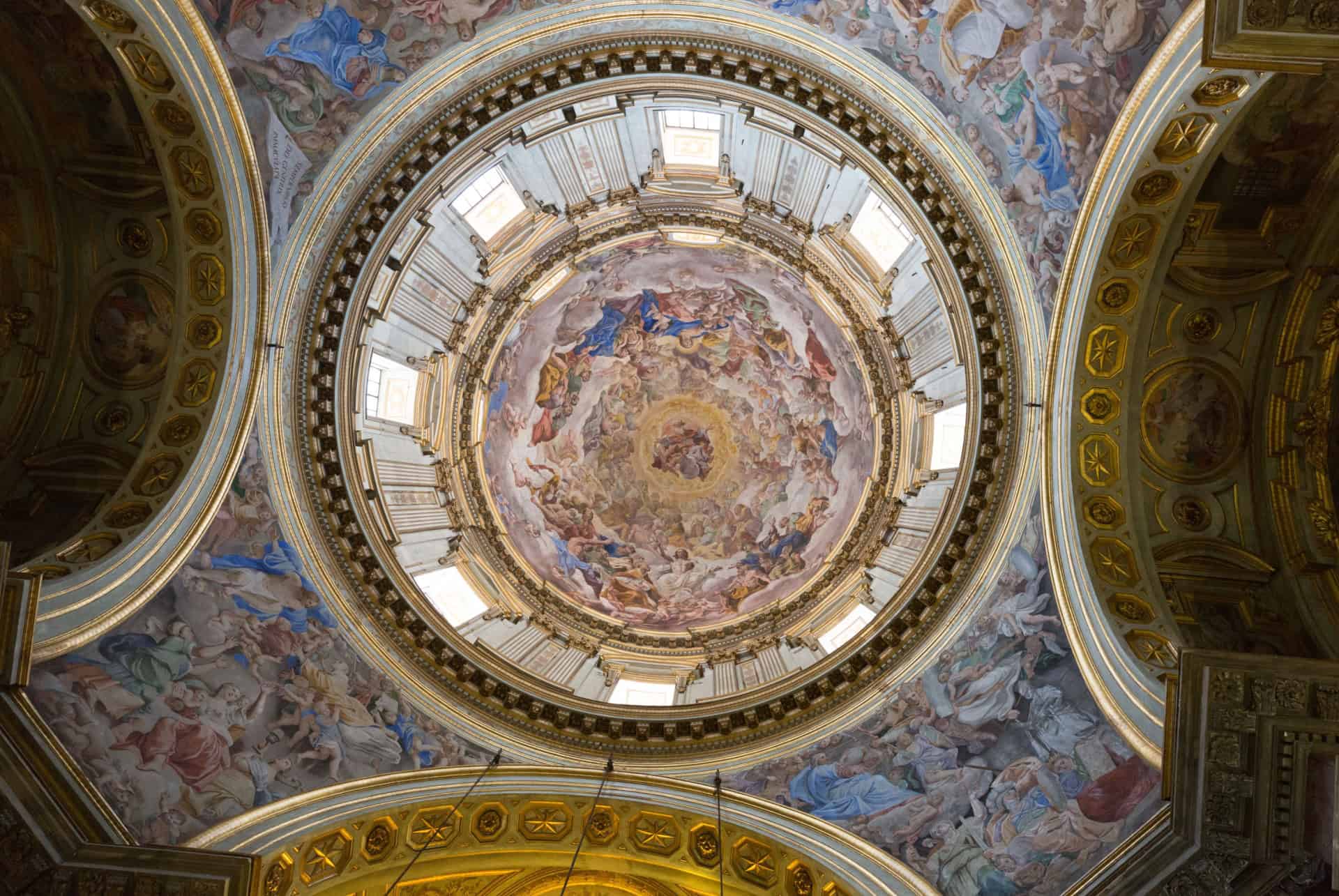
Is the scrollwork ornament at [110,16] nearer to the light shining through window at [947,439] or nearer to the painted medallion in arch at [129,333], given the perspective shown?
the painted medallion in arch at [129,333]

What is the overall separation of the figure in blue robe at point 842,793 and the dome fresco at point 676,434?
7.45m

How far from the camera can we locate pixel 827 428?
24.0 metres

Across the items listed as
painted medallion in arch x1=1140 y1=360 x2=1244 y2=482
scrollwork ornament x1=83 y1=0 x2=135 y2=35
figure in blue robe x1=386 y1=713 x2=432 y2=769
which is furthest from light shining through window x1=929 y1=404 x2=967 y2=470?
scrollwork ornament x1=83 y1=0 x2=135 y2=35

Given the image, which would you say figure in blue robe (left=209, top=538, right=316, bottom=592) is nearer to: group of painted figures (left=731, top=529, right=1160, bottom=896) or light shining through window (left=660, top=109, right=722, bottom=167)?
group of painted figures (left=731, top=529, right=1160, bottom=896)

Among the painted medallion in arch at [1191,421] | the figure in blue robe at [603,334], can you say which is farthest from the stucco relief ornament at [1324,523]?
the figure in blue robe at [603,334]

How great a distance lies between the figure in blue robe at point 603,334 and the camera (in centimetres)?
2434

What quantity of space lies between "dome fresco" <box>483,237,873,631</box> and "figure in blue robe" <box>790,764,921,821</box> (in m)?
7.45

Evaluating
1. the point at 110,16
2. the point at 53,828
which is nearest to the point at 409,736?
the point at 53,828

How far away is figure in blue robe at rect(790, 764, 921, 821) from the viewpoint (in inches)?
570

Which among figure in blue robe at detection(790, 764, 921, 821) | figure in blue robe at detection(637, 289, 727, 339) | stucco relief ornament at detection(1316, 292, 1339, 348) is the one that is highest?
figure in blue robe at detection(637, 289, 727, 339)

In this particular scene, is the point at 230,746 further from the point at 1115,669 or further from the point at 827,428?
the point at 827,428

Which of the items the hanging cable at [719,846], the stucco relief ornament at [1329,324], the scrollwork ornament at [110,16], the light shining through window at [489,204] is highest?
the light shining through window at [489,204]

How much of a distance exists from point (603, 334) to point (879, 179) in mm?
11315

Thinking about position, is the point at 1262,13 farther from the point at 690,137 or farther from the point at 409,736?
the point at 409,736
